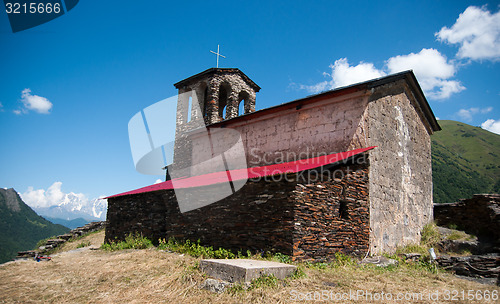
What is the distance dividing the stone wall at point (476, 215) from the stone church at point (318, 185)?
0.93 metres

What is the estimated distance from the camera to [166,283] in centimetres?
556

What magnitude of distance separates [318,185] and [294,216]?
101 cm

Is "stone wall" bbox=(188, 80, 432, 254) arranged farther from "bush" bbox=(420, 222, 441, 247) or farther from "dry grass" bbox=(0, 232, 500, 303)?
"dry grass" bbox=(0, 232, 500, 303)

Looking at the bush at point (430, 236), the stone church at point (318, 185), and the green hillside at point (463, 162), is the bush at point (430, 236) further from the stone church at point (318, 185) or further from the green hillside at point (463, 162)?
the green hillside at point (463, 162)

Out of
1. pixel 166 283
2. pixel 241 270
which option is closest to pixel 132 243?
pixel 166 283

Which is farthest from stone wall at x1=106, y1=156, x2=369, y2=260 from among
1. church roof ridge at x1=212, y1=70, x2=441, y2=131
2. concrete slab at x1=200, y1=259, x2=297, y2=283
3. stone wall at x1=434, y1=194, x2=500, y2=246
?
stone wall at x1=434, y1=194, x2=500, y2=246

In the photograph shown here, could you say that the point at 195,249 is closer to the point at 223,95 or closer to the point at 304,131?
the point at 304,131

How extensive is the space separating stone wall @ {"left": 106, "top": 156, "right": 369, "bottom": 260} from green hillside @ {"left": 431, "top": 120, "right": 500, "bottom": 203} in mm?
40038

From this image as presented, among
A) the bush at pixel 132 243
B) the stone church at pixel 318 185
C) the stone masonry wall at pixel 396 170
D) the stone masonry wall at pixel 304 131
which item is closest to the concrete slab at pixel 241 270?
the stone church at pixel 318 185

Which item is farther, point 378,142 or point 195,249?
point 378,142

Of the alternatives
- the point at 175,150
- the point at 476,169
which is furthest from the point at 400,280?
the point at 476,169

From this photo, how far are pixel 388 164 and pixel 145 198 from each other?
8.18 m

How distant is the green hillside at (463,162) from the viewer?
47531 millimetres

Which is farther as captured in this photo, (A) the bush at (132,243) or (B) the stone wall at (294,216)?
(A) the bush at (132,243)
